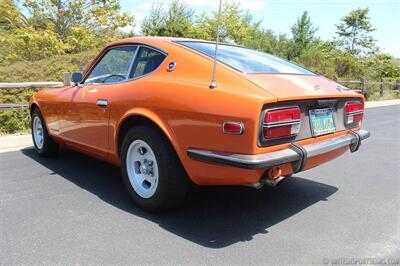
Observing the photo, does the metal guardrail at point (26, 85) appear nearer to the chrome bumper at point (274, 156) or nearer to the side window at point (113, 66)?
the side window at point (113, 66)

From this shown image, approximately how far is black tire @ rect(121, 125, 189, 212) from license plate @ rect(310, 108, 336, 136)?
1.11 m

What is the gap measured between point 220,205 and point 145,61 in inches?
59.3

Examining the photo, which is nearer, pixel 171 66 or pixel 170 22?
pixel 171 66

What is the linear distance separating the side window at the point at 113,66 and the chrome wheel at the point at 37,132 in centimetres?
146

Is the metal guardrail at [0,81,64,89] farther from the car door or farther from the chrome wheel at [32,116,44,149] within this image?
the car door

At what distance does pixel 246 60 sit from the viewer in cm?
362

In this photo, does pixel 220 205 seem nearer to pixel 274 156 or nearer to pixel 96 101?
pixel 274 156

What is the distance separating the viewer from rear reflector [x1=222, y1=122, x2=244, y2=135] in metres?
2.73

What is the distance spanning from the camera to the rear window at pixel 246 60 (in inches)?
133

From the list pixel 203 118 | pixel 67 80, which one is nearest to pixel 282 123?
pixel 203 118

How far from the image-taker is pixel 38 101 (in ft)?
17.4

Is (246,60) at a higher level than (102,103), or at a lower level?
higher

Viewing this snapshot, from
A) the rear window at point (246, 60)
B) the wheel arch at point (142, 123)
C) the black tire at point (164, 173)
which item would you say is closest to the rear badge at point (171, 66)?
the rear window at point (246, 60)

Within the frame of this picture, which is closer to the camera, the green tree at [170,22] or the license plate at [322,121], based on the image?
the license plate at [322,121]
